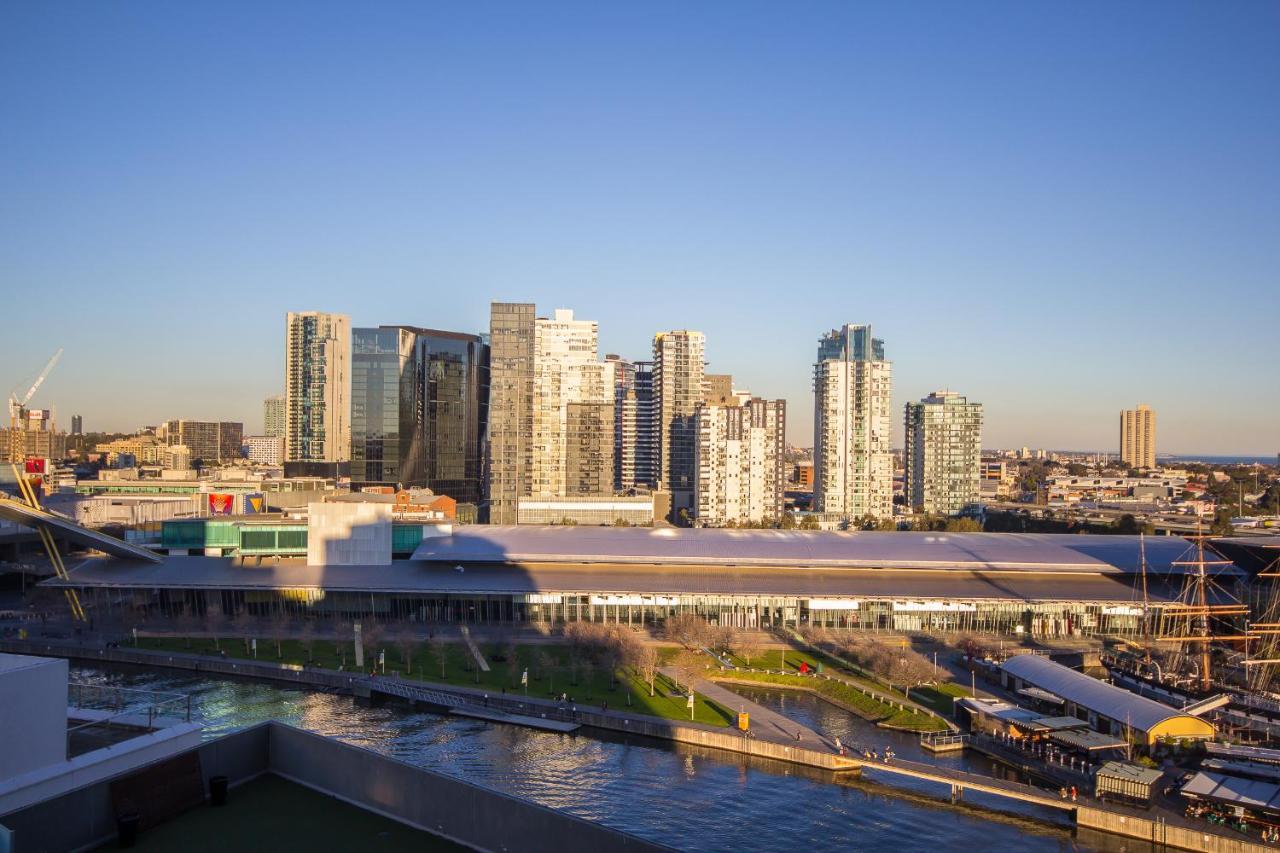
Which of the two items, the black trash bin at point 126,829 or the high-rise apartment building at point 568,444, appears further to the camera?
the high-rise apartment building at point 568,444

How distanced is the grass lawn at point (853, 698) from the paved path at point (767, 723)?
170 centimetres

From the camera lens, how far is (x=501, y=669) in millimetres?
32969

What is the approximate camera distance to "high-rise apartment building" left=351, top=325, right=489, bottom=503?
9875 centimetres

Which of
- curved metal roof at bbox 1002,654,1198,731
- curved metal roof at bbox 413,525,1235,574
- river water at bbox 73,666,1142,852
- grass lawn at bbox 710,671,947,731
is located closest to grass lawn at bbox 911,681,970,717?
grass lawn at bbox 710,671,947,731

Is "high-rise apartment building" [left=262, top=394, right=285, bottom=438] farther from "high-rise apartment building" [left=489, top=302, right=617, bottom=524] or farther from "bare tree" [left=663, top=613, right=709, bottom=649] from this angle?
"bare tree" [left=663, top=613, right=709, bottom=649]

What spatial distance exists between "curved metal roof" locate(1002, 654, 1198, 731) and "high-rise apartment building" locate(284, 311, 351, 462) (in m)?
114

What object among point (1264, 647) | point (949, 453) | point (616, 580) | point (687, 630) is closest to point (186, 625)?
point (616, 580)

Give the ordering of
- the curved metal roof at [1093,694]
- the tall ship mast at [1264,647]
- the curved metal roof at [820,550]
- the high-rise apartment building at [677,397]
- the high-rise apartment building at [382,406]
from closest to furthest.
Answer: the curved metal roof at [1093,694] → the tall ship mast at [1264,647] → the curved metal roof at [820,550] → the high-rise apartment building at [382,406] → the high-rise apartment building at [677,397]

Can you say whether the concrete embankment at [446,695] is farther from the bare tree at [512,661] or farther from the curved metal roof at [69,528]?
the curved metal roof at [69,528]

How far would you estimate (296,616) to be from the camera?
41281 mm

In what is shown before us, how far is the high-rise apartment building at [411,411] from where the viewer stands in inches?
3888

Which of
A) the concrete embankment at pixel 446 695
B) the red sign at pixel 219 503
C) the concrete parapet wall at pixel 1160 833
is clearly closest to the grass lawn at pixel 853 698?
the concrete embankment at pixel 446 695

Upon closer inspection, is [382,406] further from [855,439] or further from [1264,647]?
[1264,647]

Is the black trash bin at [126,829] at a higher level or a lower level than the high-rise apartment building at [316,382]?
lower
